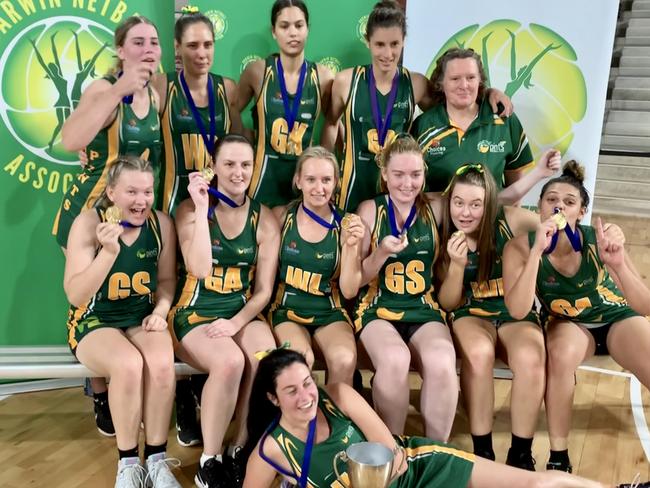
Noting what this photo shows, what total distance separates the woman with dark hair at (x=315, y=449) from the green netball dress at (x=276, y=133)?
1.12 metres

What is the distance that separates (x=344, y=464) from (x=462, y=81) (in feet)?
5.44

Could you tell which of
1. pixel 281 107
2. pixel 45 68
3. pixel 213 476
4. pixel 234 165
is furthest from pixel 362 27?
pixel 213 476

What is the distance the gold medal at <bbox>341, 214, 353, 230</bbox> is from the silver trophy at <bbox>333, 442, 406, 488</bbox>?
98cm

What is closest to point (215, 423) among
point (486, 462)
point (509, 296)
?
point (486, 462)

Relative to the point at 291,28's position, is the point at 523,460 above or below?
below

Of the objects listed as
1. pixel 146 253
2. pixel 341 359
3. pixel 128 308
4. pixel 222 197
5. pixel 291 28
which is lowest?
pixel 341 359

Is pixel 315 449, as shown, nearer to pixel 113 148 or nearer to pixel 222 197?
pixel 222 197

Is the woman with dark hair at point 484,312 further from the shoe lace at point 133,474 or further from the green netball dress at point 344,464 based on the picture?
the shoe lace at point 133,474

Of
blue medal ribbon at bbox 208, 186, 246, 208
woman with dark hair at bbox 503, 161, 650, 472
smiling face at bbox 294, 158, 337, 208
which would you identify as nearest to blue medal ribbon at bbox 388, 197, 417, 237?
smiling face at bbox 294, 158, 337, 208

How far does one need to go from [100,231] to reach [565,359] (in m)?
1.82

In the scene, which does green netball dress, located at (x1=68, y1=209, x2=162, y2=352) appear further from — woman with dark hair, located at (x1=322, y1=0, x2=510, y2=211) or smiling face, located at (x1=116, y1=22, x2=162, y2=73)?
woman with dark hair, located at (x1=322, y1=0, x2=510, y2=211)

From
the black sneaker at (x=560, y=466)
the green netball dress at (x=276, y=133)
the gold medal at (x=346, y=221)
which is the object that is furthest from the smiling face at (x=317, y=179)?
the black sneaker at (x=560, y=466)

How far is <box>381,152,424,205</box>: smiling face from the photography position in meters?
2.61

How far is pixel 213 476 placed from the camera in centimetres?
241
